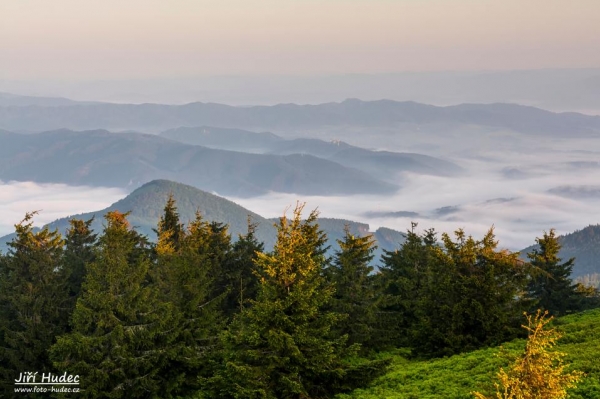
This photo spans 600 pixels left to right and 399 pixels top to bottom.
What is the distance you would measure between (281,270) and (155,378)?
13.7 m

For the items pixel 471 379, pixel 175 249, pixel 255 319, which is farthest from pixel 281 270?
pixel 175 249

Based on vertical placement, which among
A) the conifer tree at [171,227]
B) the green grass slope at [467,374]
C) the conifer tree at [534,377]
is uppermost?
the conifer tree at [171,227]

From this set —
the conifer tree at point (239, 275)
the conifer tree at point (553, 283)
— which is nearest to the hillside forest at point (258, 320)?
the conifer tree at point (239, 275)

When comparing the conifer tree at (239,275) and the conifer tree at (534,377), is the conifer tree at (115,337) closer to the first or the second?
the conifer tree at (239,275)

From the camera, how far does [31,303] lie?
4159 cm

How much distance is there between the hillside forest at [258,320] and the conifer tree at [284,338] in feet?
0.21

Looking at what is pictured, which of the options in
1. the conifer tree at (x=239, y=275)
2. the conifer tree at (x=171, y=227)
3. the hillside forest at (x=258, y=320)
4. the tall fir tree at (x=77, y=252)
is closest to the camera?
the hillside forest at (x=258, y=320)

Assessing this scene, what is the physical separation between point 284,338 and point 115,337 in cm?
1203

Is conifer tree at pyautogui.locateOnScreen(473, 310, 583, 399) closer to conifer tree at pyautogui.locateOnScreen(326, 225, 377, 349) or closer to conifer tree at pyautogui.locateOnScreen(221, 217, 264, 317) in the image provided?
conifer tree at pyautogui.locateOnScreen(326, 225, 377, 349)

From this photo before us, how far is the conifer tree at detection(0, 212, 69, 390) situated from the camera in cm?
4056

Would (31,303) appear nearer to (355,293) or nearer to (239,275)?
(239,275)

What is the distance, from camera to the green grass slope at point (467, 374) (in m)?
25.3

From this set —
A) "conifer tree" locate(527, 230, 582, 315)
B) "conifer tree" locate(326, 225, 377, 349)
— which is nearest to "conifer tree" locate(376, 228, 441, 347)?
"conifer tree" locate(326, 225, 377, 349)

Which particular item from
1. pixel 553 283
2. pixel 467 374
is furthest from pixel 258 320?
pixel 553 283
